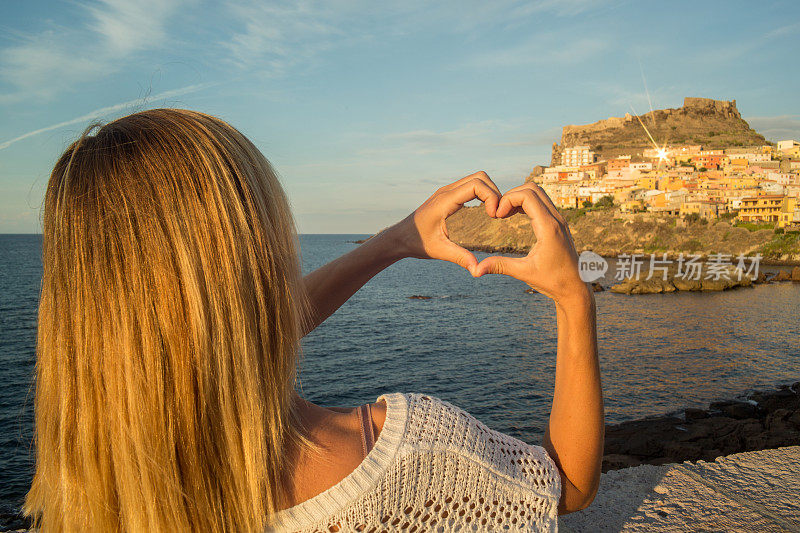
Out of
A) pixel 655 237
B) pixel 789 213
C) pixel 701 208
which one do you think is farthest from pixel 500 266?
pixel 701 208

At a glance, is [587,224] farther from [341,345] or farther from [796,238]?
[341,345]

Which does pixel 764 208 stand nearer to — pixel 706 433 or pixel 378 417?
Result: pixel 706 433

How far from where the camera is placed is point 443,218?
97 cm

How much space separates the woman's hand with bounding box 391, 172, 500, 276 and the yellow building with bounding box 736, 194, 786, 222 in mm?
63816

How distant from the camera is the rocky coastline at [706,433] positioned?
9.00m

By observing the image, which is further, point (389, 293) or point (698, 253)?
point (698, 253)

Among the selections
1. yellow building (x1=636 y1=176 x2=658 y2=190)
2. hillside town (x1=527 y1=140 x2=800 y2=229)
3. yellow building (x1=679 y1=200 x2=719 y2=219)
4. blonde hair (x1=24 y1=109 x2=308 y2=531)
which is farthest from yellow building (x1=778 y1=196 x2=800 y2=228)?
blonde hair (x1=24 y1=109 x2=308 y2=531)

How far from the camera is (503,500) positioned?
2.82ft

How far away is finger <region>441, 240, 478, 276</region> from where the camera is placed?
2.89 feet

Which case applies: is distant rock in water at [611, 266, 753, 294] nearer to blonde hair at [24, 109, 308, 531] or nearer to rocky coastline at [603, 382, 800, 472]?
rocky coastline at [603, 382, 800, 472]

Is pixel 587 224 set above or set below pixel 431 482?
above

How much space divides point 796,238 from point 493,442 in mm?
57644

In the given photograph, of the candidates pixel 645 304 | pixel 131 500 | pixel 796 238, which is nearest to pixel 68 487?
pixel 131 500

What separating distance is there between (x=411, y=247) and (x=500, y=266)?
220 mm
